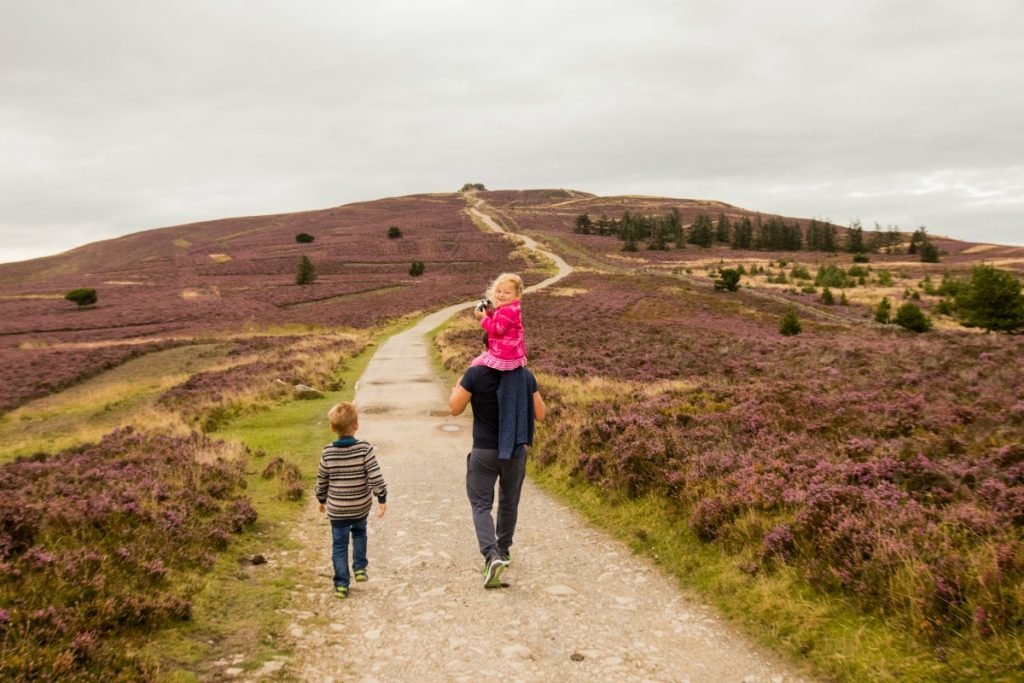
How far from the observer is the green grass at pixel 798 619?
399cm

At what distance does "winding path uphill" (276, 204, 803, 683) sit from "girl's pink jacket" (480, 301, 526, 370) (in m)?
2.47

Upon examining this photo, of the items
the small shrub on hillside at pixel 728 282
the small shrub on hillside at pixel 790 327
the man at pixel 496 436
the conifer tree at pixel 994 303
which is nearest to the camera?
the man at pixel 496 436

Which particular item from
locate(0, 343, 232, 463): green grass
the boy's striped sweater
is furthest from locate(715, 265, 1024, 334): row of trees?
locate(0, 343, 232, 463): green grass

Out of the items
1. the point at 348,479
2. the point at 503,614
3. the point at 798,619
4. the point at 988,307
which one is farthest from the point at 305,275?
the point at 798,619

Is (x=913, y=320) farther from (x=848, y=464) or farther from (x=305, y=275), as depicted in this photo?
(x=305, y=275)

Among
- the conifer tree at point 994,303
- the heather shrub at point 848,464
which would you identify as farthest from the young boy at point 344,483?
the conifer tree at point 994,303

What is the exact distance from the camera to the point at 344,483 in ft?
19.7

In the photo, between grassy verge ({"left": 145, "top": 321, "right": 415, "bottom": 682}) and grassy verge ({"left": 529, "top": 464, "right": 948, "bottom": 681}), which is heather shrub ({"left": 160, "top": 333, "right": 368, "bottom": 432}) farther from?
grassy verge ({"left": 529, "top": 464, "right": 948, "bottom": 681})

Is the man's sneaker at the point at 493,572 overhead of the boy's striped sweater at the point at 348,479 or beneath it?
beneath

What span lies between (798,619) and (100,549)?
6.78 meters

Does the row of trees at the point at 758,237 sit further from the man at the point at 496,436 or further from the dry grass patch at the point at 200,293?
the man at the point at 496,436

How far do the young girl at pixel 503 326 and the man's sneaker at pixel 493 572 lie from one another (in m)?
2.11

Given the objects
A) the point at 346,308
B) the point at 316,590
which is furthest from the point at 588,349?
the point at 346,308

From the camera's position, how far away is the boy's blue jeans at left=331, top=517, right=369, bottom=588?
596 cm
